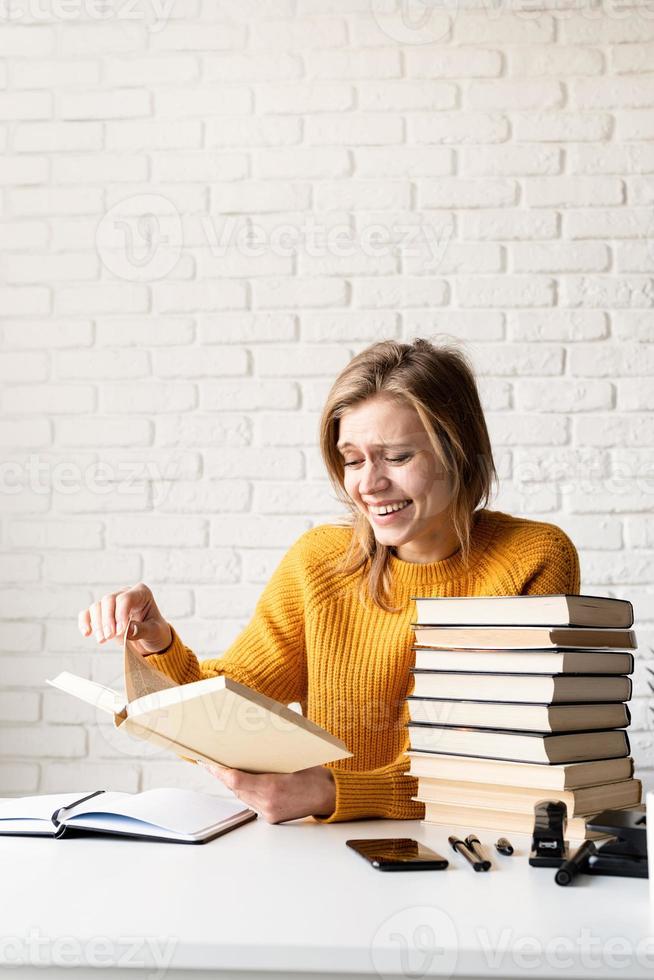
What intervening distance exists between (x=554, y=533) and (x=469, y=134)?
1173 millimetres

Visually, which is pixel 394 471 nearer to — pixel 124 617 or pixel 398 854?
pixel 124 617

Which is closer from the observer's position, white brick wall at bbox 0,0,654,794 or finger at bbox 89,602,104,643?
finger at bbox 89,602,104,643

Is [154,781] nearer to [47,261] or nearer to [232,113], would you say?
[47,261]

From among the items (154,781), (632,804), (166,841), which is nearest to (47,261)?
(154,781)

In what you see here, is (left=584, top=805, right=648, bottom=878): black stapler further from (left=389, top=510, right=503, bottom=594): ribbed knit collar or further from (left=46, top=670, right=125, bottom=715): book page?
(left=389, top=510, right=503, bottom=594): ribbed knit collar

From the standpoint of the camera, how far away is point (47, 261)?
236cm

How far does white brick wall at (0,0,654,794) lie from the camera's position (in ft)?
7.37

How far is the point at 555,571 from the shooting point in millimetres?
1460
